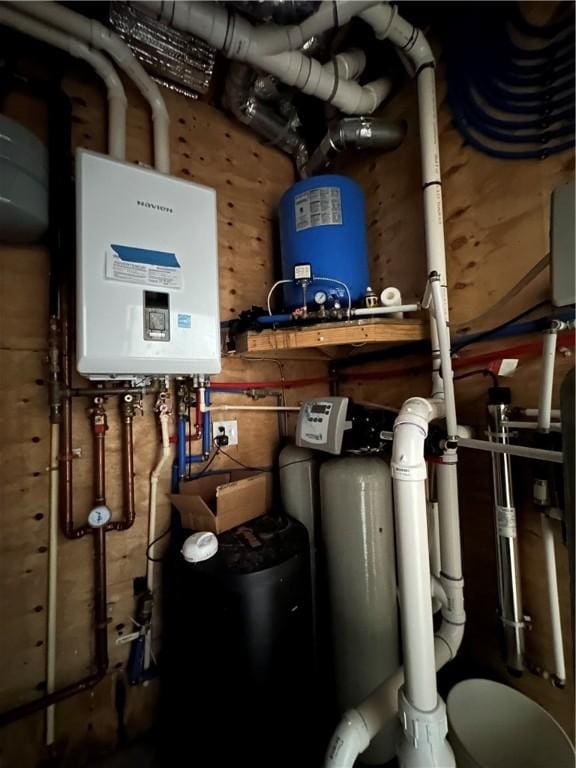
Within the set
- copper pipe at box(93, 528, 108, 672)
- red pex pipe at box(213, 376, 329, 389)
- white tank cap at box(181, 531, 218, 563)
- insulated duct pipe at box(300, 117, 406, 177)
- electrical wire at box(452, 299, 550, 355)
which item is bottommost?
copper pipe at box(93, 528, 108, 672)

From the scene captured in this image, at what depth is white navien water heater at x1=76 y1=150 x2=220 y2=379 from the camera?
0.93 metres

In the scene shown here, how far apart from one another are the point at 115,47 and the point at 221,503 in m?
1.57

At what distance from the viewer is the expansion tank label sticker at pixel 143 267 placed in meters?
0.95

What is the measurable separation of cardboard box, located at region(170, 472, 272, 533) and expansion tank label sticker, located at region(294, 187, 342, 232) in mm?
999

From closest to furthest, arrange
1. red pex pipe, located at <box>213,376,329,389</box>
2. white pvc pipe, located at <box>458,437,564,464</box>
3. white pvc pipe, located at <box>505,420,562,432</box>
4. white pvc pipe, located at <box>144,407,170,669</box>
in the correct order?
white pvc pipe, located at <box>458,437,564,464</box> → white pvc pipe, located at <box>505,420,562,432</box> → white pvc pipe, located at <box>144,407,170,669</box> → red pex pipe, located at <box>213,376,329,389</box>

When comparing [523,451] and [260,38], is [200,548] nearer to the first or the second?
[523,451]

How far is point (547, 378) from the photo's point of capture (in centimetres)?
81

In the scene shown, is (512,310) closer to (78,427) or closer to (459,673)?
(459,673)

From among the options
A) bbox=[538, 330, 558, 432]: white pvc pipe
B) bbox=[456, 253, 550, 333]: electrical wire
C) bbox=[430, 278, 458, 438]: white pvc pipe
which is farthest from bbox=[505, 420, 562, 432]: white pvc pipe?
bbox=[456, 253, 550, 333]: electrical wire

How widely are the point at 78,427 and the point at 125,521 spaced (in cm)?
38

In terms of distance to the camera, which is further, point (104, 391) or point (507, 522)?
point (104, 391)

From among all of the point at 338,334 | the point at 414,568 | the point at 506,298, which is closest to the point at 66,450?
the point at 338,334

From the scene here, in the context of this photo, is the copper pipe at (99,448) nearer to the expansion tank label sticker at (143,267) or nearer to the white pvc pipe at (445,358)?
the expansion tank label sticker at (143,267)

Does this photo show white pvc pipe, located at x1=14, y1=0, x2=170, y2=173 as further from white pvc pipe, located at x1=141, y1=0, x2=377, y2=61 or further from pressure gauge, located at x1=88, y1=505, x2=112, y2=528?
pressure gauge, located at x1=88, y1=505, x2=112, y2=528
